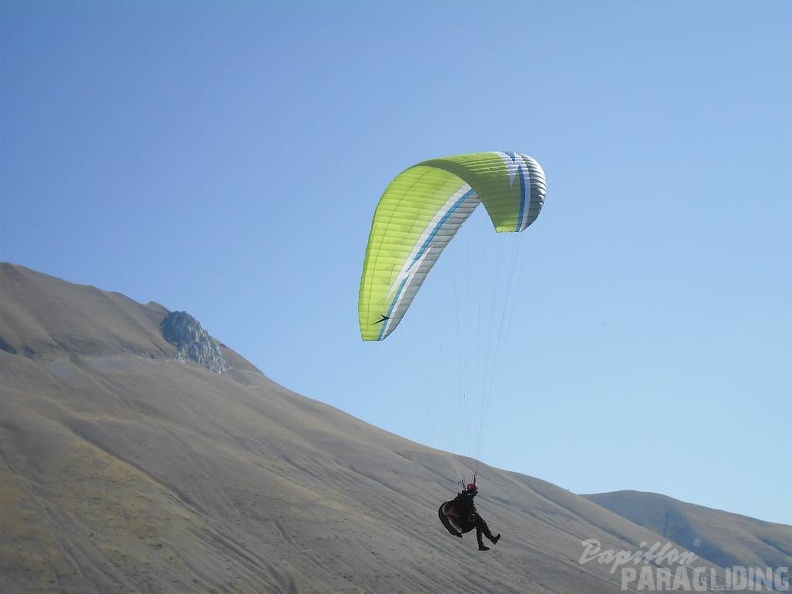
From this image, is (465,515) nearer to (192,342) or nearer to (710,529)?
(192,342)

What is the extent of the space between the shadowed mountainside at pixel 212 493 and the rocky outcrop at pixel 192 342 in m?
2.91

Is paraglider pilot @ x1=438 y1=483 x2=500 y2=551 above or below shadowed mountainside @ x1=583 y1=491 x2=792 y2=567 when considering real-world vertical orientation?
below

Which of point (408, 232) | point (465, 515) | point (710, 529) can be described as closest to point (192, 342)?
point (710, 529)

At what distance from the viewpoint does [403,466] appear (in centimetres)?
8938

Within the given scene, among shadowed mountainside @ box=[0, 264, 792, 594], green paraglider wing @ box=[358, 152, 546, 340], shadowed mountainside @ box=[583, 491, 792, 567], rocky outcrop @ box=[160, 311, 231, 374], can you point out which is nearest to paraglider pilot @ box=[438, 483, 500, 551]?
green paraglider wing @ box=[358, 152, 546, 340]

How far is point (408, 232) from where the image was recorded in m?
22.0

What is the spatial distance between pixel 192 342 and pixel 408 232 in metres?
98.5

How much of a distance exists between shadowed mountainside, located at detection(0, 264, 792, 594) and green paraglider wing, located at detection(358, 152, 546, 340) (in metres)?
32.3

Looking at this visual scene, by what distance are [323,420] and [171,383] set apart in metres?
19.0

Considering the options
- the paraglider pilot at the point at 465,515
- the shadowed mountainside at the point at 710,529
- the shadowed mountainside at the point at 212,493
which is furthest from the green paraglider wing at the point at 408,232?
the shadowed mountainside at the point at 710,529

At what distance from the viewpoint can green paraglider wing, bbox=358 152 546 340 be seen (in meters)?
21.9

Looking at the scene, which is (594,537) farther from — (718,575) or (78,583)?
(78,583)

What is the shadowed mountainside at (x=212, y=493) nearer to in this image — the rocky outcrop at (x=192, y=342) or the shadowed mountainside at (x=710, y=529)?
the rocky outcrop at (x=192, y=342)

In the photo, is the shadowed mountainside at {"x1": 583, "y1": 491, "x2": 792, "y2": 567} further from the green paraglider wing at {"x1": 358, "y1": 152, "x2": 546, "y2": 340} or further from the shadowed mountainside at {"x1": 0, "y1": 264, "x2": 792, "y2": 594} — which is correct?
the green paraglider wing at {"x1": 358, "y1": 152, "x2": 546, "y2": 340}
